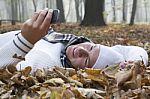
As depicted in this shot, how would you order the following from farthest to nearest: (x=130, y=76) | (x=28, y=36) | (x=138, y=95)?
(x=28, y=36) < (x=130, y=76) < (x=138, y=95)

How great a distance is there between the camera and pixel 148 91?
6.73 ft

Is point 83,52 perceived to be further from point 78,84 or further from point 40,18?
point 78,84

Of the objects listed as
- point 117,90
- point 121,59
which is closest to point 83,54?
point 121,59

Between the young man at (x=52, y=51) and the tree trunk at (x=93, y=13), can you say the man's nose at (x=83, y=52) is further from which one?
the tree trunk at (x=93, y=13)

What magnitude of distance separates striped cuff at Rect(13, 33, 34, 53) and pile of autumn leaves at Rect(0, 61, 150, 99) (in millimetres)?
449

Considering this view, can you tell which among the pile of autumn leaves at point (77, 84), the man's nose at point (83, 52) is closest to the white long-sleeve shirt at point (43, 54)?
the man's nose at point (83, 52)

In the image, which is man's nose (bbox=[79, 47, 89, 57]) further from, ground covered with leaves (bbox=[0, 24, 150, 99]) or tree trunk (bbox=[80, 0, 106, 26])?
tree trunk (bbox=[80, 0, 106, 26])

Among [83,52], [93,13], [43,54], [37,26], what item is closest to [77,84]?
[83,52]

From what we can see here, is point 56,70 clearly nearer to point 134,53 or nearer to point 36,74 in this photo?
point 36,74

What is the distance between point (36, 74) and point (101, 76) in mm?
436

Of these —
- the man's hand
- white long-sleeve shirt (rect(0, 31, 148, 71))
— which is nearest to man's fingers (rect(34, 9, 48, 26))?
the man's hand

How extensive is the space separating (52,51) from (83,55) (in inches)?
11.0

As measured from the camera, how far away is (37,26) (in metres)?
2.95

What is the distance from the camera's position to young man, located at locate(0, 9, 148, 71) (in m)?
2.90
